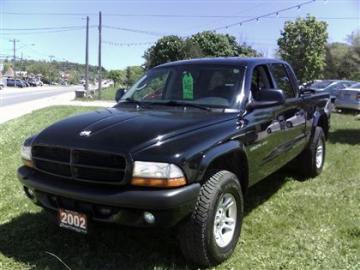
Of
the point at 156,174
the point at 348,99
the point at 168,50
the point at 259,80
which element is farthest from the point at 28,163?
the point at 168,50

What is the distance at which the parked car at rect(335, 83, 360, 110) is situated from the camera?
1934 centimetres

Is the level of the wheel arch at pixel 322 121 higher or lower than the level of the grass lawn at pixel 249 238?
higher

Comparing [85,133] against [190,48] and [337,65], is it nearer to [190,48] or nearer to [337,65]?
[190,48]

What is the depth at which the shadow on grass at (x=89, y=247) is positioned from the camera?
4.18m

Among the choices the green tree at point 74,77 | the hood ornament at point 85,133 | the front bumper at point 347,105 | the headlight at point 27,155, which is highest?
the hood ornament at point 85,133

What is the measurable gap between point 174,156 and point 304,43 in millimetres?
44773

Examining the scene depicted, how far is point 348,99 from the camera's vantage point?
772 inches

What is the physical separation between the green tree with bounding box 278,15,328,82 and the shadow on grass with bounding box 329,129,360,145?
109ft

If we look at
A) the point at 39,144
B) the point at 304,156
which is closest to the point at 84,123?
the point at 39,144

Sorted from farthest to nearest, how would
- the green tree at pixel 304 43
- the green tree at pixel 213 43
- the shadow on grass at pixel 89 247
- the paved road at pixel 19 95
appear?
the green tree at pixel 304 43
the green tree at pixel 213 43
the paved road at pixel 19 95
the shadow on grass at pixel 89 247

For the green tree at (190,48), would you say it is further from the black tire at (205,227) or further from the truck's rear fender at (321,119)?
the black tire at (205,227)

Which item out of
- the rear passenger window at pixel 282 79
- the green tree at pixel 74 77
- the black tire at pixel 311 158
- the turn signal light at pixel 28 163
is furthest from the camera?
the green tree at pixel 74 77

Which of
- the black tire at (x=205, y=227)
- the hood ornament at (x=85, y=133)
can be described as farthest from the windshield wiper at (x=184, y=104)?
the hood ornament at (x=85, y=133)

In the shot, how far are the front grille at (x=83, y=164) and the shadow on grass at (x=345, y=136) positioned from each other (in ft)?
27.6
